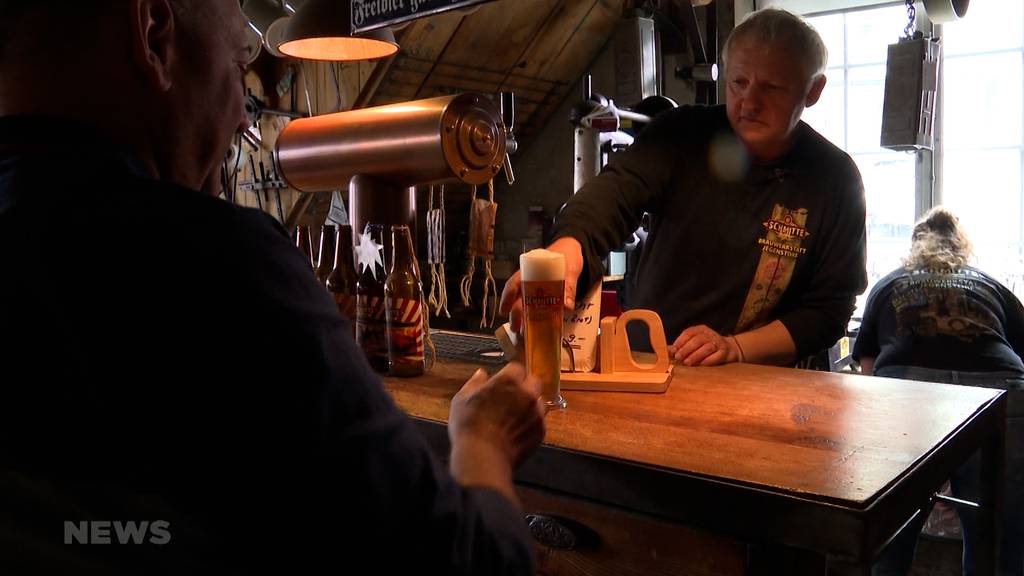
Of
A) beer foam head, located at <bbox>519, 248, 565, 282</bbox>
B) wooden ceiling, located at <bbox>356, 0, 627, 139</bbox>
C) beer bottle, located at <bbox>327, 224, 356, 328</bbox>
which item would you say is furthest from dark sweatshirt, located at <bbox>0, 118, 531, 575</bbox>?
wooden ceiling, located at <bbox>356, 0, 627, 139</bbox>

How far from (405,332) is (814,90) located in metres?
1.19

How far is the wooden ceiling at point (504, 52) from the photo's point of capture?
4188 millimetres

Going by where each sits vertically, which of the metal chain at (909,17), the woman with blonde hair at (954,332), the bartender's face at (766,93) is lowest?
the woman with blonde hair at (954,332)

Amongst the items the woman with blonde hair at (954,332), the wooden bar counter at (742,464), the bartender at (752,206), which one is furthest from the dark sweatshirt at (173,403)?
the woman with blonde hair at (954,332)

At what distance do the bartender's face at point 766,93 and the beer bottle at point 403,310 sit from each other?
0.91m

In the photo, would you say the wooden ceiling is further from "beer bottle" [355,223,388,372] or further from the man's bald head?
the man's bald head

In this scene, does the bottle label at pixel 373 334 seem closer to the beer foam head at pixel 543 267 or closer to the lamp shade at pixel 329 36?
the beer foam head at pixel 543 267

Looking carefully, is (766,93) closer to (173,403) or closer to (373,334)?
(373,334)

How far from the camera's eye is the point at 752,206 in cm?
193

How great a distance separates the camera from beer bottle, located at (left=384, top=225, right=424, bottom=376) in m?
1.42

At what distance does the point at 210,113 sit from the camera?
2.43 feet

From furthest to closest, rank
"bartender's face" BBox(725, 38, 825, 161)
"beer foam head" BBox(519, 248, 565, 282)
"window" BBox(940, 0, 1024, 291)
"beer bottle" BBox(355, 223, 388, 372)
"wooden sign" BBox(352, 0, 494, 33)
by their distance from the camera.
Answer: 1. "window" BBox(940, 0, 1024, 291)
2. "wooden sign" BBox(352, 0, 494, 33)
3. "bartender's face" BBox(725, 38, 825, 161)
4. "beer bottle" BBox(355, 223, 388, 372)
5. "beer foam head" BBox(519, 248, 565, 282)

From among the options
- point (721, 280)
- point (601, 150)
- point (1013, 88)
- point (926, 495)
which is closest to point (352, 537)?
point (926, 495)

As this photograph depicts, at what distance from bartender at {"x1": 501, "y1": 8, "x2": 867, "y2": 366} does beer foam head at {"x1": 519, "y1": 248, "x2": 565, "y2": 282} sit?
0.58m
